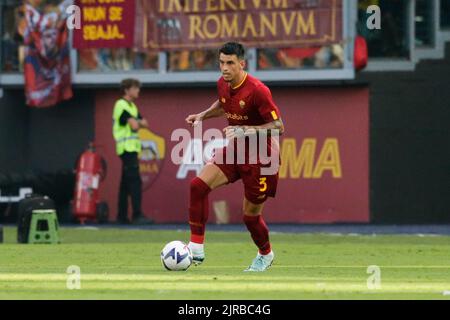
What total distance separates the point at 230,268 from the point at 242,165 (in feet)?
3.60

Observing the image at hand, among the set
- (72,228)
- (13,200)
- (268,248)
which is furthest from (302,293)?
(13,200)

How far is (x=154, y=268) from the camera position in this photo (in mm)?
14453

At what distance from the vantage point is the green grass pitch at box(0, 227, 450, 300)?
11141mm

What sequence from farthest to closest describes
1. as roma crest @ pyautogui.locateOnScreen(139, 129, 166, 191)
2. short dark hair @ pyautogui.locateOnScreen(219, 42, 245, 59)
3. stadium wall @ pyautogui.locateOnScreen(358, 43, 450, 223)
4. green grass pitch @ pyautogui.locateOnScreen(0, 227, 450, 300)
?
as roma crest @ pyautogui.locateOnScreen(139, 129, 166, 191) < stadium wall @ pyautogui.locateOnScreen(358, 43, 450, 223) < short dark hair @ pyautogui.locateOnScreen(219, 42, 245, 59) < green grass pitch @ pyautogui.locateOnScreen(0, 227, 450, 300)

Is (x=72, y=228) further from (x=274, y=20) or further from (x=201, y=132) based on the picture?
(x=274, y=20)

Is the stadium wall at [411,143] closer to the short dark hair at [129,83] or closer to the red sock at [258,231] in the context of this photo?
the short dark hair at [129,83]

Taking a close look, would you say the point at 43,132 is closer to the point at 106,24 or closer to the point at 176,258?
the point at 106,24

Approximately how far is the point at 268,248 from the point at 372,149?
11.4m

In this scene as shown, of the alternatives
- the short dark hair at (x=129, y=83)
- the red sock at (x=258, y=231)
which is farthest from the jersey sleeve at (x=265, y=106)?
the short dark hair at (x=129, y=83)

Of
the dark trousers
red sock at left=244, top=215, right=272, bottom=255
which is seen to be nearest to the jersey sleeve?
red sock at left=244, top=215, right=272, bottom=255

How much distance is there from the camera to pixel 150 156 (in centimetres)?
2644

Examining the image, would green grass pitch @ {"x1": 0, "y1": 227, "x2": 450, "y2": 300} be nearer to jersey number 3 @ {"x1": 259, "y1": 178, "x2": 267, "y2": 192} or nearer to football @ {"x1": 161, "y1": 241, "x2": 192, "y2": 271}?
football @ {"x1": 161, "y1": 241, "x2": 192, "y2": 271}

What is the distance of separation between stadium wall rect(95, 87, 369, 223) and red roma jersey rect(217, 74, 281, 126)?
11446mm

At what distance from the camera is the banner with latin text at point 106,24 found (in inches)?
1032
